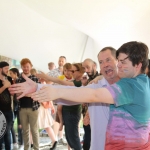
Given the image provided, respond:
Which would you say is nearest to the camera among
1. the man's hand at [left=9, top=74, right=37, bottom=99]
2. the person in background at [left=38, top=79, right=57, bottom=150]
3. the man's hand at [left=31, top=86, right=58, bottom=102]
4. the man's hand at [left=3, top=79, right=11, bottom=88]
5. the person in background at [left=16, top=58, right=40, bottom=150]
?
the man's hand at [left=31, top=86, right=58, bottom=102]

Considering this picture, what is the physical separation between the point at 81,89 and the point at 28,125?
6.91 feet

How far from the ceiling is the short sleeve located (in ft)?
6.24

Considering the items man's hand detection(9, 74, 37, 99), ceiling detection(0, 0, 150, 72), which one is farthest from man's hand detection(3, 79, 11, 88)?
man's hand detection(9, 74, 37, 99)

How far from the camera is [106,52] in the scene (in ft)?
4.19

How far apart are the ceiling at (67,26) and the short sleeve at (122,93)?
1.90 meters

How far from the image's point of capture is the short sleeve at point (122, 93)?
0.76 metres

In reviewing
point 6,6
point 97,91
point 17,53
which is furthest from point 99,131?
point 17,53

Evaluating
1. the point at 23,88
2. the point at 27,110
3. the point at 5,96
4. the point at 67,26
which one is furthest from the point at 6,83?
the point at 67,26

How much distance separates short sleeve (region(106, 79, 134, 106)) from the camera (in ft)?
2.51

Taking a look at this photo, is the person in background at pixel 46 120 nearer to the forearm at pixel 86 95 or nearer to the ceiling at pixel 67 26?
the ceiling at pixel 67 26

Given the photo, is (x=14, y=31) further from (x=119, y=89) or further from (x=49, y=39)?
(x=119, y=89)

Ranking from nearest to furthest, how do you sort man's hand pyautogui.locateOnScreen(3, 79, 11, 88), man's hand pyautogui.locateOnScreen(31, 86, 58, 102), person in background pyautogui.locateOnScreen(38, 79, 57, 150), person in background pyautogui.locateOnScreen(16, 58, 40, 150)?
man's hand pyautogui.locateOnScreen(31, 86, 58, 102), man's hand pyautogui.locateOnScreen(3, 79, 11, 88), person in background pyautogui.locateOnScreen(16, 58, 40, 150), person in background pyautogui.locateOnScreen(38, 79, 57, 150)

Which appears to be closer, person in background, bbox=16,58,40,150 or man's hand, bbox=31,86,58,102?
man's hand, bbox=31,86,58,102

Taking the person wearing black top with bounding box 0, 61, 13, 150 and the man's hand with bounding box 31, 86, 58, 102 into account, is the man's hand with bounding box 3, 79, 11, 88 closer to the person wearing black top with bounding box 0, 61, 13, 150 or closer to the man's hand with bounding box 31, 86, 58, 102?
the person wearing black top with bounding box 0, 61, 13, 150
